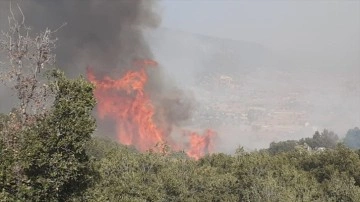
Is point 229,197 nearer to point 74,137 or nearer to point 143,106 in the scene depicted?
point 74,137

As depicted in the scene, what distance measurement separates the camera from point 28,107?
16.6m

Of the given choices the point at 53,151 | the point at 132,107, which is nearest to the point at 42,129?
the point at 53,151

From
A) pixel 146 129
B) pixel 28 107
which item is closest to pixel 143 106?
pixel 146 129

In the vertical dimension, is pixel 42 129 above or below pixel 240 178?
below

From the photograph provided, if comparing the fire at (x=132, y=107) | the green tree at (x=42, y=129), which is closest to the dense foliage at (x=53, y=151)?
the green tree at (x=42, y=129)

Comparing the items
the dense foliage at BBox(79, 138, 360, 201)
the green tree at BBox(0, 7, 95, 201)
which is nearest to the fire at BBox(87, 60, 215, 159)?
the dense foliage at BBox(79, 138, 360, 201)

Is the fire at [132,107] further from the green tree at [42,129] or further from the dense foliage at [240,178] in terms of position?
the green tree at [42,129]

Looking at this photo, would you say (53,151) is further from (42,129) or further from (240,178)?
(240,178)

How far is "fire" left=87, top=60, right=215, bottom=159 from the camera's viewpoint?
436ft

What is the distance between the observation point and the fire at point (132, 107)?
133 m

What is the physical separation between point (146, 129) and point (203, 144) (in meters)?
30.5

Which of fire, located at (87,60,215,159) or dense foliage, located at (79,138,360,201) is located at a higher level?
fire, located at (87,60,215,159)

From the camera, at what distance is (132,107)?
138 m

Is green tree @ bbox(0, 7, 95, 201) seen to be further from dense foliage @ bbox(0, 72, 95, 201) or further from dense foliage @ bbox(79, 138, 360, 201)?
dense foliage @ bbox(79, 138, 360, 201)
